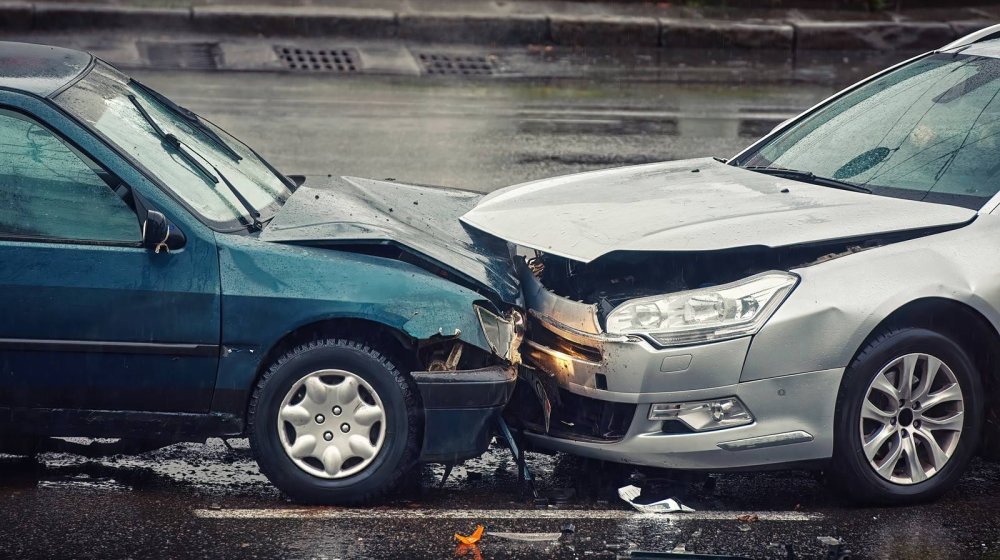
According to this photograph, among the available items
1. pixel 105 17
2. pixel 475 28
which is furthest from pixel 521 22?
pixel 105 17

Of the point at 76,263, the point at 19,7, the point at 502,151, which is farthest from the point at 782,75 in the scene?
the point at 76,263

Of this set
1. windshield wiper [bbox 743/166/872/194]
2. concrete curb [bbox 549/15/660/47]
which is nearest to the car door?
windshield wiper [bbox 743/166/872/194]

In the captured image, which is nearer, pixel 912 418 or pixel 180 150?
pixel 912 418

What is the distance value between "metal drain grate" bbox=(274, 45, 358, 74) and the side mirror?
9.72 meters

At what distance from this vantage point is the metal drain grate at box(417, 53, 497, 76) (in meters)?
14.5

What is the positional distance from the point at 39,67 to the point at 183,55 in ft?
31.0

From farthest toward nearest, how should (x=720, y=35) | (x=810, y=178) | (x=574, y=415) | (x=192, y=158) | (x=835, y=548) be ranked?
1. (x=720, y=35)
2. (x=810, y=178)
3. (x=192, y=158)
4. (x=574, y=415)
5. (x=835, y=548)

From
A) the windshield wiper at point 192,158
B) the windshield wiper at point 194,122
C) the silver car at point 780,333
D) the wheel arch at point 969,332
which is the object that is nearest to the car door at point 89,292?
the windshield wiper at point 192,158

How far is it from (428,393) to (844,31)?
1322 cm

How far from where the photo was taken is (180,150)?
5211 mm

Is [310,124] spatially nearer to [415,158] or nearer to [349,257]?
[415,158]

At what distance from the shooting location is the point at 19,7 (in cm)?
1474

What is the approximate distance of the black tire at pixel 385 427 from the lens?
4637mm

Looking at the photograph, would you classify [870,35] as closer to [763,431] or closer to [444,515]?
[763,431]
